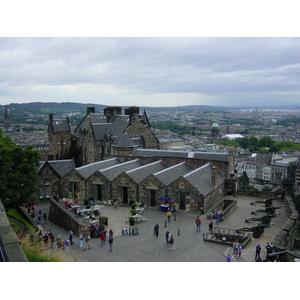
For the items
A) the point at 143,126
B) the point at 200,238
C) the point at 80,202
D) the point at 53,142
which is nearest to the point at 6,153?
the point at 80,202

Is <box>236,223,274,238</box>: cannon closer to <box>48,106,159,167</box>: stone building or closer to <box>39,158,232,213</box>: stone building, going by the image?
<box>39,158,232,213</box>: stone building

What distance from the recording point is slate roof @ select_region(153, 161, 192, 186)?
3484cm

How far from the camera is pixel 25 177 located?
2988cm

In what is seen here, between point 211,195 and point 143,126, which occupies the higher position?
point 143,126

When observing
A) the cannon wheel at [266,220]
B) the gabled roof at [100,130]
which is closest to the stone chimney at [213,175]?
the cannon wheel at [266,220]

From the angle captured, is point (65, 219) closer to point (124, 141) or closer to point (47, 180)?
point (47, 180)

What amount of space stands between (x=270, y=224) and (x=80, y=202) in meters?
20.0

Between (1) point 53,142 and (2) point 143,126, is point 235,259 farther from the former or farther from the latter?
(1) point 53,142

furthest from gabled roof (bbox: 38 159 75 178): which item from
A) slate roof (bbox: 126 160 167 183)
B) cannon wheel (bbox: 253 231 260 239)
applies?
cannon wheel (bbox: 253 231 260 239)

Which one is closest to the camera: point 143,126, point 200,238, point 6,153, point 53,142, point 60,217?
point 200,238

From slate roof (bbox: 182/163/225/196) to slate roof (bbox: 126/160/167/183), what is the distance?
5165 mm

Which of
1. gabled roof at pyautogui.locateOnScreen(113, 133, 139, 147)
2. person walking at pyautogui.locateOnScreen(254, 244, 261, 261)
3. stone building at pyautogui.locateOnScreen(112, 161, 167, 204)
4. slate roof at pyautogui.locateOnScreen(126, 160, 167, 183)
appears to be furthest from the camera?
gabled roof at pyautogui.locateOnScreen(113, 133, 139, 147)

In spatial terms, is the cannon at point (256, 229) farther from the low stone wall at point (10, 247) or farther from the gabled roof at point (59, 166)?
the gabled roof at point (59, 166)

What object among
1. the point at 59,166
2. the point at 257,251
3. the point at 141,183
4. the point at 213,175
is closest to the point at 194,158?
the point at 213,175
